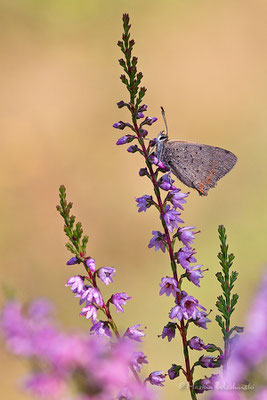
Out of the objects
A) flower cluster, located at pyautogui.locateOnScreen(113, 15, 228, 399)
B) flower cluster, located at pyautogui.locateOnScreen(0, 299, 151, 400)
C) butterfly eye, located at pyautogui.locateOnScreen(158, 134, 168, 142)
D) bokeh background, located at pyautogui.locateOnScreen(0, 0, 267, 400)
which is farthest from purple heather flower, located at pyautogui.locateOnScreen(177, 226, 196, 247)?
bokeh background, located at pyautogui.locateOnScreen(0, 0, 267, 400)

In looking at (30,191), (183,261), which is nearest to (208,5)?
(30,191)

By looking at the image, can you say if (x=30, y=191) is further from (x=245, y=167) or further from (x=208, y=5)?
(x=208, y=5)

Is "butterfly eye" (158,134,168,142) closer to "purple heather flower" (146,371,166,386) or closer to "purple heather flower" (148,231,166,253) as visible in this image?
"purple heather flower" (148,231,166,253)

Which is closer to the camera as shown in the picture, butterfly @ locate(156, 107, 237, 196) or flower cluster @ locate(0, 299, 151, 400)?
flower cluster @ locate(0, 299, 151, 400)

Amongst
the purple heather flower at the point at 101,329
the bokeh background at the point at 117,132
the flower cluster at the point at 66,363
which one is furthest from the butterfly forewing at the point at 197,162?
the bokeh background at the point at 117,132

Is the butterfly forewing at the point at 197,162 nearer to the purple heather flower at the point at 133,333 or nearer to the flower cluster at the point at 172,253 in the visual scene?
the flower cluster at the point at 172,253

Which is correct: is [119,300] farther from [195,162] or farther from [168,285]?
[195,162]
